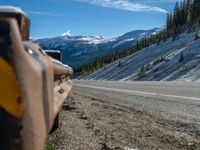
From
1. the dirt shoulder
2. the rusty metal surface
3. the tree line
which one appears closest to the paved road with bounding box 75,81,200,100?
the dirt shoulder

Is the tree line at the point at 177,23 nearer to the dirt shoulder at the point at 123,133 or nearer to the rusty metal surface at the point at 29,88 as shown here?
the dirt shoulder at the point at 123,133

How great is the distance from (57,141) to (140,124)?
182 centimetres

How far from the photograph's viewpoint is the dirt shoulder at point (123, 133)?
202 inches

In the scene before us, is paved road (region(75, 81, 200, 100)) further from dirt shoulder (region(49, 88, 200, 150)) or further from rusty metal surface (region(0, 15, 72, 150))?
rusty metal surface (region(0, 15, 72, 150))

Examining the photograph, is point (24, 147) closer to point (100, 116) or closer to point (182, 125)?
point (182, 125)

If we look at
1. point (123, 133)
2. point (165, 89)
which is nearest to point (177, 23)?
point (165, 89)

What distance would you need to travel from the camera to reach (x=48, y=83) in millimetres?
2340

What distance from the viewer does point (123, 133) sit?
5887 millimetres

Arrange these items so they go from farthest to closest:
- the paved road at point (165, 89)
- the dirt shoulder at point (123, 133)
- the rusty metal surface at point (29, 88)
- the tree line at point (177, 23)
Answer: the tree line at point (177, 23) → the paved road at point (165, 89) → the dirt shoulder at point (123, 133) → the rusty metal surface at point (29, 88)

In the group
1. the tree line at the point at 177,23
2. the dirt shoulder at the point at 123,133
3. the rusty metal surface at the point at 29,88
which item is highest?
the rusty metal surface at the point at 29,88

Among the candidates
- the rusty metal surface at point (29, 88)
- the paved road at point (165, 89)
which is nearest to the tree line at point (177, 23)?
the paved road at point (165, 89)

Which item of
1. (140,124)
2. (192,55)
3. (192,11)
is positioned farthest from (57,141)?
(192,11)

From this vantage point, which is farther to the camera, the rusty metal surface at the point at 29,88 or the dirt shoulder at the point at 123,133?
the dirt shoulder at the point at 123,133

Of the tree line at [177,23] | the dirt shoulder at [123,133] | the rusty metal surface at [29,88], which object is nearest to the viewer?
the rusty metal surface at [29,88]
